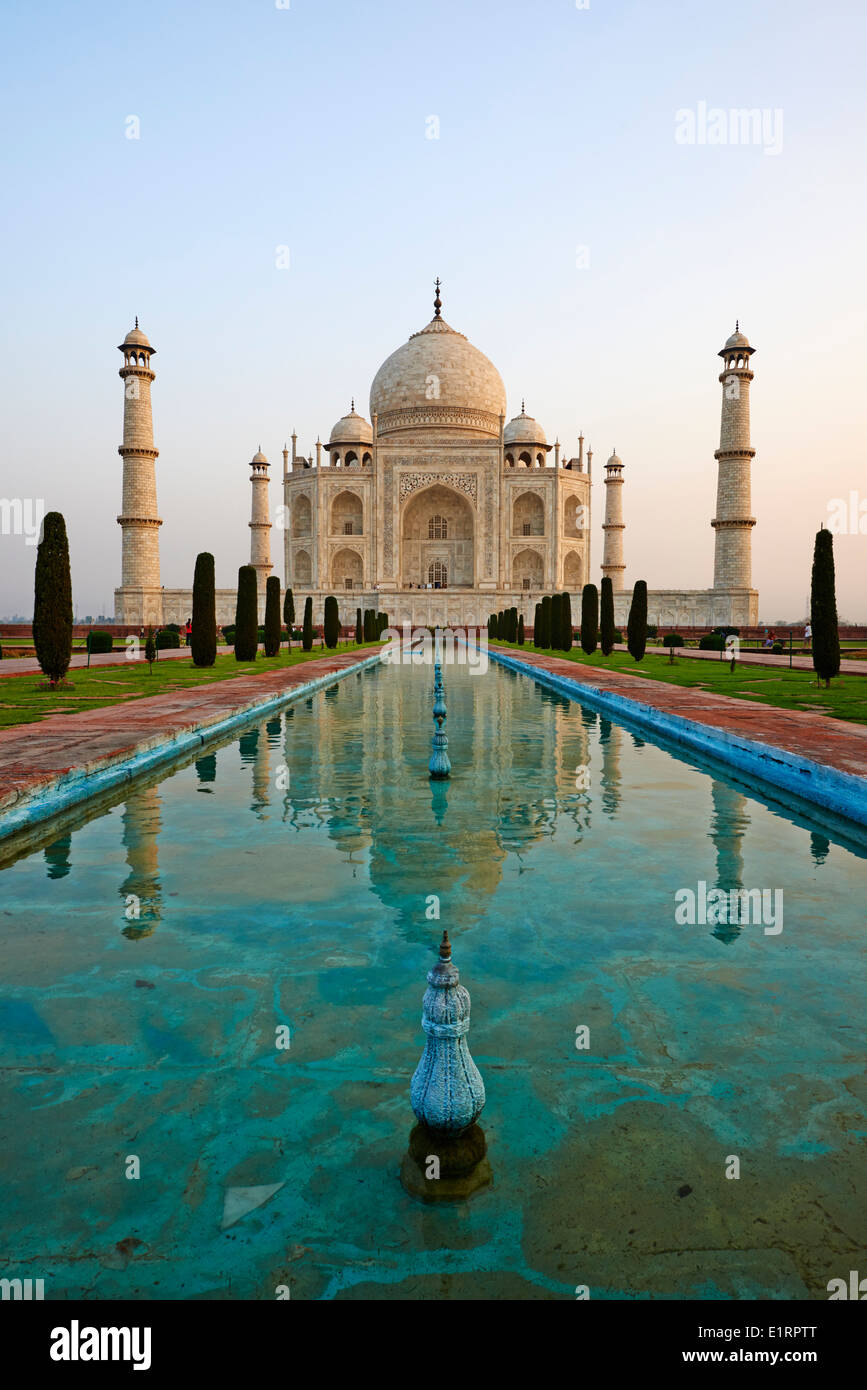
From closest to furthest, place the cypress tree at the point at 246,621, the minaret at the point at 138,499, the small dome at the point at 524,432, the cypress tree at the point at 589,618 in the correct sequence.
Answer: the cypress tree at the point at 246,621, the cypress tree at the point at 589,618, the minaret at the point at 138,499, the small dome at the point at 524,432

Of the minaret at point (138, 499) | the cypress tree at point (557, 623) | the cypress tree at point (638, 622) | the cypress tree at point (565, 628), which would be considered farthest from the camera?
the minaret at point (138, 499)

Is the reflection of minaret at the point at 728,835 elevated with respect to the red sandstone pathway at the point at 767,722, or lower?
lower

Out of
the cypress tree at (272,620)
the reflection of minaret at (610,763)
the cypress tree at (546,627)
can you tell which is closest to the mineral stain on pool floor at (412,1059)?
the reflection of minaret at (610,763)

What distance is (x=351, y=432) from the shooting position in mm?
49469

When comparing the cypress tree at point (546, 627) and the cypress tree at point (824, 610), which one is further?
the cypress tree at point (546, 627)

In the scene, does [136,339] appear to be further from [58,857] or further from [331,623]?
[58,857]

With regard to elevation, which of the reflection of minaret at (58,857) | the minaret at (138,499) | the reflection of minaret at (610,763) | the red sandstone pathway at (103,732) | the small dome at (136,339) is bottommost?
the reflection of minaret at (58,857)

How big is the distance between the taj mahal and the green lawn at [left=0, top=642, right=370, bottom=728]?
23.8 meters

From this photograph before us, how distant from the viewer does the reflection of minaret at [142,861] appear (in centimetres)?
343

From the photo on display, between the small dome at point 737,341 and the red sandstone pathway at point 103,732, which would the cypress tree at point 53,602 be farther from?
the small dome at point 737,341

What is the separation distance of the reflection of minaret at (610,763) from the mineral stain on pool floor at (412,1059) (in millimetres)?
693

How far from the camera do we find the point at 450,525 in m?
47.8

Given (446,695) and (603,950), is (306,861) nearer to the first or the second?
(603,950)

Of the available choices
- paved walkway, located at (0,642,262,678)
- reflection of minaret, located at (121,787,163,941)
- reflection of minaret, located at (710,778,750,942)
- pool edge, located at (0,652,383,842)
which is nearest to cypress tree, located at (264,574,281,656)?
paved walkway, located at (0,642,262,678)
